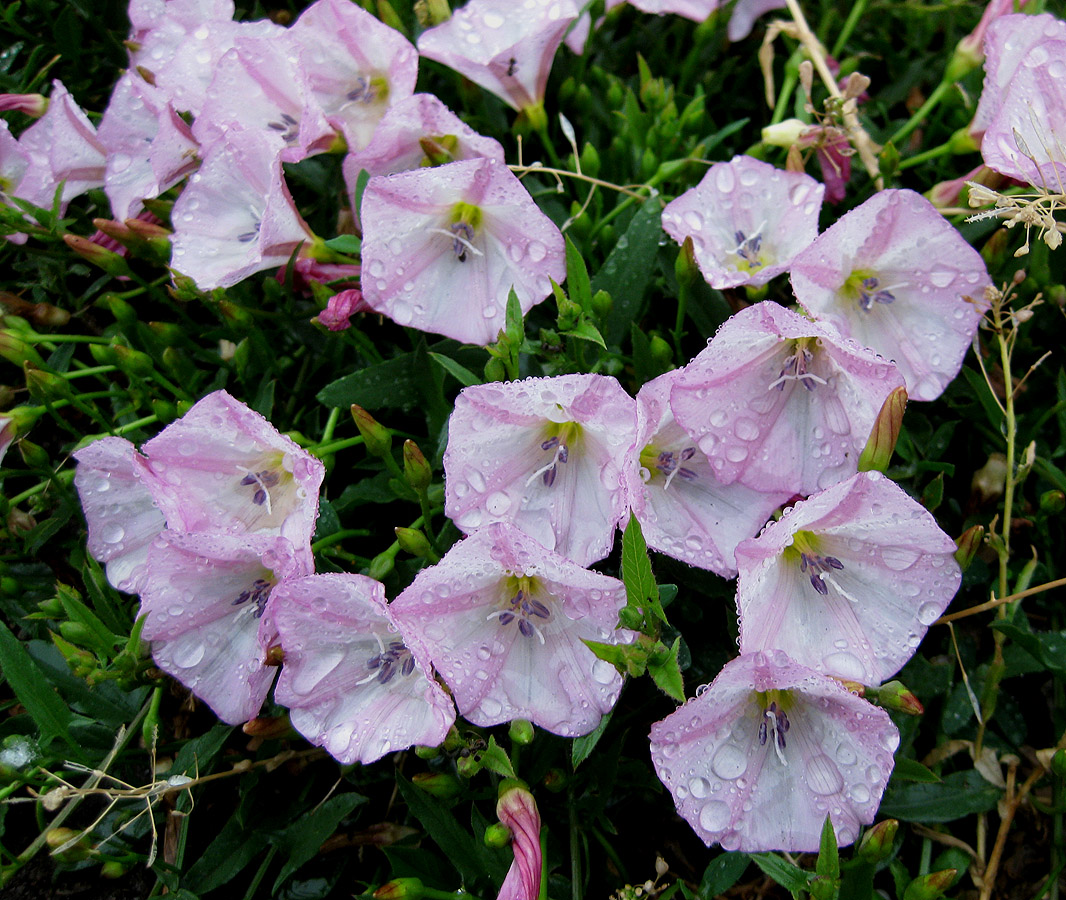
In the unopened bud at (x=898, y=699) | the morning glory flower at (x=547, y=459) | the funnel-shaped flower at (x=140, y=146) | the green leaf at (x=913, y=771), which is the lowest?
the green leaf at (x=913, y=771)

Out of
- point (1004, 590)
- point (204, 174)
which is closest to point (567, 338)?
point (204, 174)

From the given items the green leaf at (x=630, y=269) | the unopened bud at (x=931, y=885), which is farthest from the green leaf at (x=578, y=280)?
the unopened bud at (x=931, y=885)

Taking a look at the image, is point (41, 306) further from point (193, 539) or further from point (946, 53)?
point (946, 53)

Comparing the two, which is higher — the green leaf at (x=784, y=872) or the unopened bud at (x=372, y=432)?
the unopened bud at (x=372, y=432)

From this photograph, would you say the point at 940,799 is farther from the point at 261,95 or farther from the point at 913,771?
the point at 261,95

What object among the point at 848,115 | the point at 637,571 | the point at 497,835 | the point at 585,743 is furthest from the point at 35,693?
the point at 848,115

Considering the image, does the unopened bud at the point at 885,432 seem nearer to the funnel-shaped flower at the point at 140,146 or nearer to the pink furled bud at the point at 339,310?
the pink furled bud at the point at 339,310

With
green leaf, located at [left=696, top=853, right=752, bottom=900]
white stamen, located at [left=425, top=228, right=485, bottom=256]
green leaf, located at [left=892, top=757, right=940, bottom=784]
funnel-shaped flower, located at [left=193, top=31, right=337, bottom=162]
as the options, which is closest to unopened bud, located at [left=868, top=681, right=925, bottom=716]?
green leaf, located at [left=892, top=757, right=940, bottom=784]
